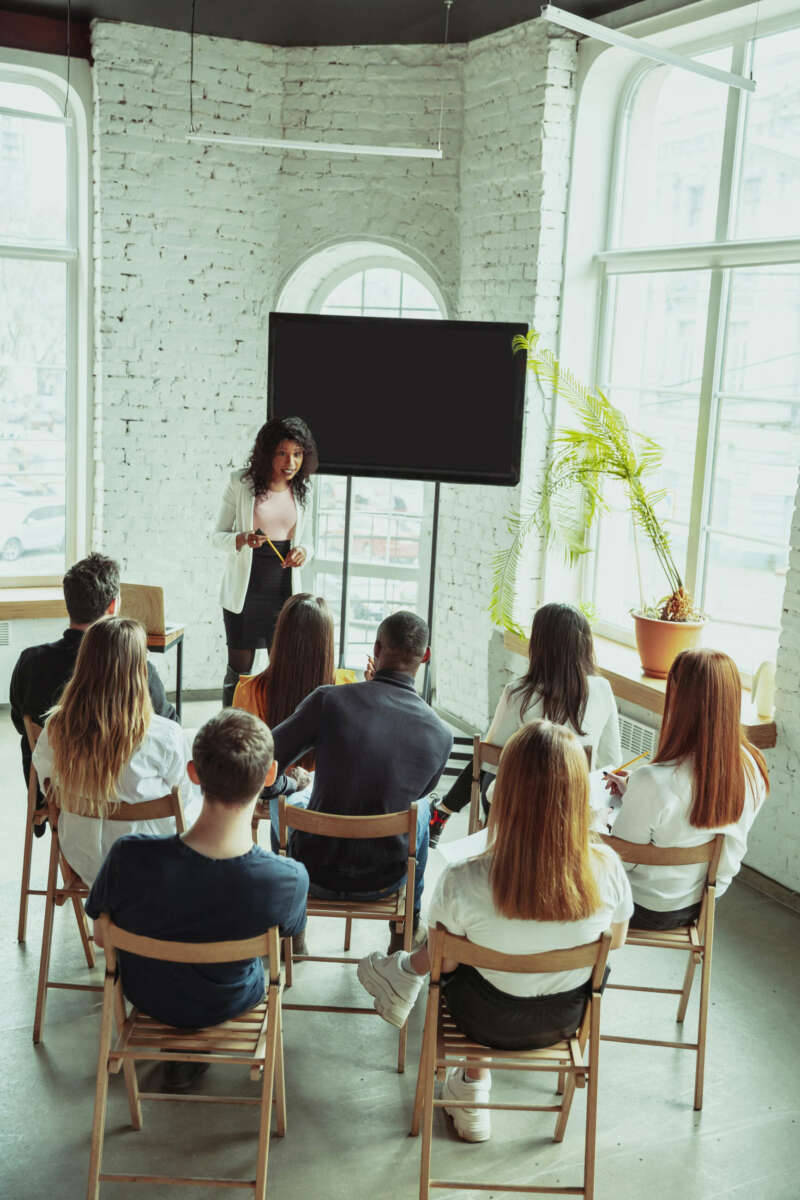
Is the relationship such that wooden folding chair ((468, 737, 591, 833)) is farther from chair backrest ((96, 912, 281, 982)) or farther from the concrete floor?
chair backrest ((96, 912, 281, 982))

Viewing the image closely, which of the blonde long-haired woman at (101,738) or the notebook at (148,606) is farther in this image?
the notebook at (148,606)

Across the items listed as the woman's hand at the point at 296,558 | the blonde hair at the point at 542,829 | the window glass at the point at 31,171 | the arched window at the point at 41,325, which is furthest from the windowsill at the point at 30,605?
the blonde hair at the point at 542,829

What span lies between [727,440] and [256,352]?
8.91ft

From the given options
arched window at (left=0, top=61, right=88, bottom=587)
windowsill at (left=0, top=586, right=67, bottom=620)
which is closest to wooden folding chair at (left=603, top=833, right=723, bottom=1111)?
windowsill at (left=0, top=586, right=67, bottom=620)

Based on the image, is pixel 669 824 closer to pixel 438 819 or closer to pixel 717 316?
pixel 438 819

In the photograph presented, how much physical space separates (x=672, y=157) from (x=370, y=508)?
8.44 ft

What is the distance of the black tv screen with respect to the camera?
4.79m

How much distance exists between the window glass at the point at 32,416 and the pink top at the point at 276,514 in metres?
1.77

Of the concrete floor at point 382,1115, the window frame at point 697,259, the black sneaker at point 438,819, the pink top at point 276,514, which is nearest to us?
the concrete floor at point 382,1115

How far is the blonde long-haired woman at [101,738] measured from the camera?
295cm

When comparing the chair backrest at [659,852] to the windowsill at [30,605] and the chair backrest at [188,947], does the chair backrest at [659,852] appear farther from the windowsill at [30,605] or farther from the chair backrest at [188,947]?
the windowsill at [30,605]

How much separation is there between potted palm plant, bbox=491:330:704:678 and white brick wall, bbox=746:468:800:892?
21.7 inches

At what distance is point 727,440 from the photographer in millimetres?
4891

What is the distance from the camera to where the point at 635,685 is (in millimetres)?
4781
